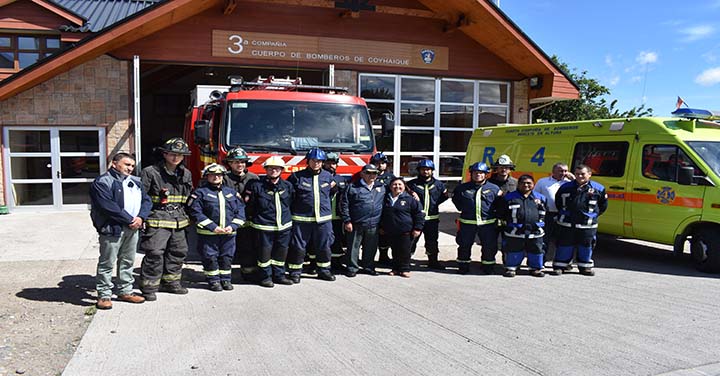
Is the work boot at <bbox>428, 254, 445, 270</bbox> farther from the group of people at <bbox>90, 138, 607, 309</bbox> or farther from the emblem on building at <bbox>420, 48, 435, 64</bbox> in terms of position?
the emblem on building at <bbox>420, 48, 435, 64</bbox>

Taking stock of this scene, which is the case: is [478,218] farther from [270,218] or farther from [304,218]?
[270,218]

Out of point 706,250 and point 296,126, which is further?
point 296,126

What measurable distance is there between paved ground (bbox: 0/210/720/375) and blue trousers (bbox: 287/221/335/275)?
27 centimetres

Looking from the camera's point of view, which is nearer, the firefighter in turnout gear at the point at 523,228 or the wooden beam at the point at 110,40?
the firefighter in turnout gear at the point at 523,228

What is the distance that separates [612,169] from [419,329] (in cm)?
551

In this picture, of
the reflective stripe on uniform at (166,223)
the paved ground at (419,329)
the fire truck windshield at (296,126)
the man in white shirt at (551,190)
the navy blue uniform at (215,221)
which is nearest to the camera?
the paved ground at (419,329)

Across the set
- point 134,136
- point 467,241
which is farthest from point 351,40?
point 467,241

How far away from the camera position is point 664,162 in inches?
322

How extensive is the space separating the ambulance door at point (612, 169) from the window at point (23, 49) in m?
12.5

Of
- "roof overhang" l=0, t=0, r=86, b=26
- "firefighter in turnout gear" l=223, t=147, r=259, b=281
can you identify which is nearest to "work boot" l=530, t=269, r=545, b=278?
"firefighter in turnout gear" l=223, t=147, r=259, b=281

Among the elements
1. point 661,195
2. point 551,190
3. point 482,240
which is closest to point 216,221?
point 482,240

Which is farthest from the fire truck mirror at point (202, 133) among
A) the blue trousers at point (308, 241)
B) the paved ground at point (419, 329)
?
the blue trousers at point (308, 241)

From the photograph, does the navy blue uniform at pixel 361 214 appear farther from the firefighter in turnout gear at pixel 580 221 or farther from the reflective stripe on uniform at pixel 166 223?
the firefighter in turnout gear at pixel 580 221

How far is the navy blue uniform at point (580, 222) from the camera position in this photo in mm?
7629
